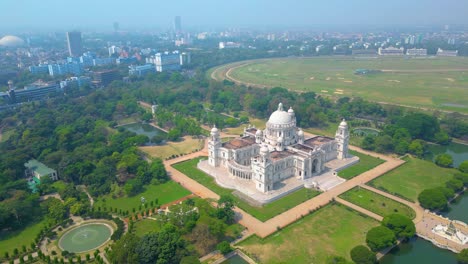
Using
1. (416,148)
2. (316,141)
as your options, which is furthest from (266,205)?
(416,148)

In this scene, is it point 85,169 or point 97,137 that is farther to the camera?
point 97,137

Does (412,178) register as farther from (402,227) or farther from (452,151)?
(452,151)

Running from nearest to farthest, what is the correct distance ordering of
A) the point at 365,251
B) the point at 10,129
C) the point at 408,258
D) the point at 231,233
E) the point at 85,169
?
the point at 365,251 < the point at 408,258 < the point at 231,233 < the point at 85,169 < the point at 10,129

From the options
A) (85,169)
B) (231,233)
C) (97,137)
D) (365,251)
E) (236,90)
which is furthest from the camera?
(236,90)

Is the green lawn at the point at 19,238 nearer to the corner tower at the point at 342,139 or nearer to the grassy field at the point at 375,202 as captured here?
the grassy field at the point at 375,202

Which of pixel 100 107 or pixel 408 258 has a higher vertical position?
pixel 100 107

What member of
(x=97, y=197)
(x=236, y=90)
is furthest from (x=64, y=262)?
(x=236, y=90)

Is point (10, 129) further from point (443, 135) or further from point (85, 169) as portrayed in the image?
point (443, 135)
